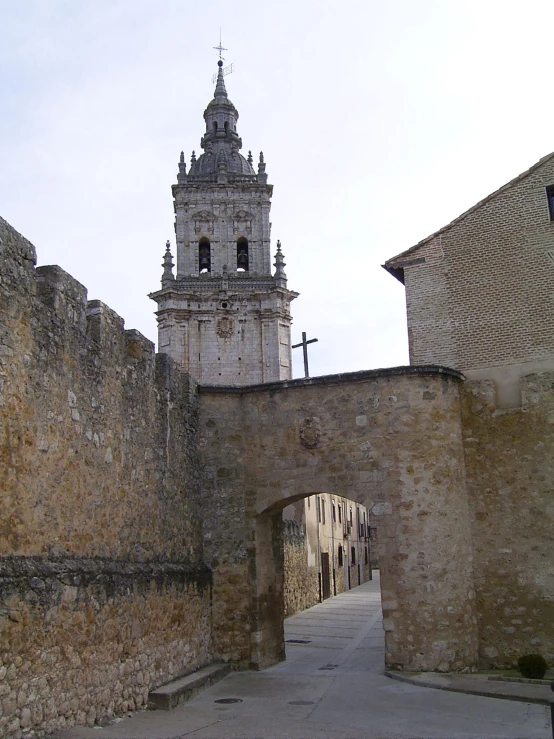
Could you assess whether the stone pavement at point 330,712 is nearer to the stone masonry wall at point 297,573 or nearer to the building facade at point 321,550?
the stone masonry wall at point 297,573

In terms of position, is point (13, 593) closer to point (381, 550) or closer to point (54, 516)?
point (54, 516)

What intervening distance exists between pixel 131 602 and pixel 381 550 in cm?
433

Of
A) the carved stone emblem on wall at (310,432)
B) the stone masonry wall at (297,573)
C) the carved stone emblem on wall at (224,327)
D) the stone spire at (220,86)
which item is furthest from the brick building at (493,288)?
the stone spire at (220,86)

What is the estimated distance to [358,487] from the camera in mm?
12469

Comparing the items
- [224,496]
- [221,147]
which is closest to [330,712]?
[224,496]

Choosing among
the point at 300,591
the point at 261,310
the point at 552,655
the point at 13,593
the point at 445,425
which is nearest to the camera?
the point at 13,593

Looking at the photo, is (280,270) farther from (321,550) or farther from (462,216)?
(462,216)

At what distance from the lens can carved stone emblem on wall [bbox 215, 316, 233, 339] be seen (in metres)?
46.5

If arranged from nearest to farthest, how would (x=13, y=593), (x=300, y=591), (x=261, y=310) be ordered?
(x=13, y=593) → (x=300, y=591) → (x=261, y=310)

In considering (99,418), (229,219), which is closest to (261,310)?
(229,219)

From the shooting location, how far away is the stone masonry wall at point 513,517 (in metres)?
12.0

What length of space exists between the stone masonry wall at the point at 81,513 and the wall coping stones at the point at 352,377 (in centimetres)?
176

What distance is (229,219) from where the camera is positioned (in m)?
48.4

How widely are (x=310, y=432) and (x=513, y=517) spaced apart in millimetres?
3584
